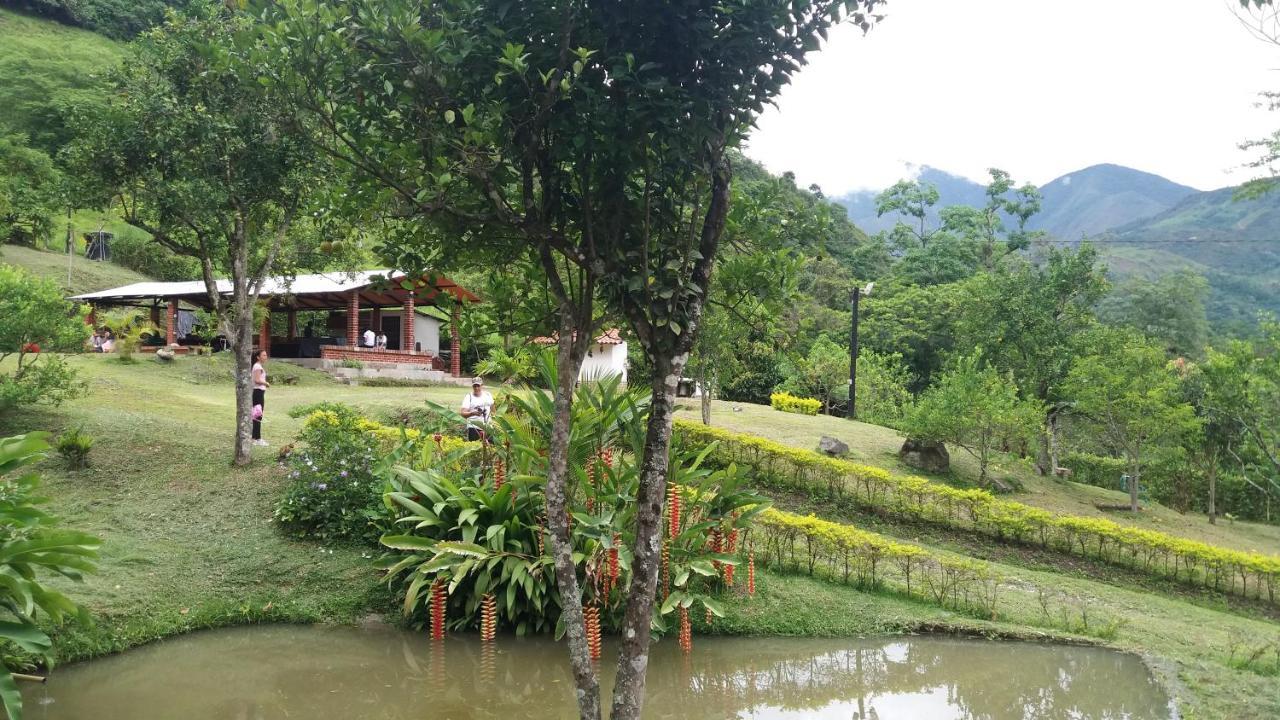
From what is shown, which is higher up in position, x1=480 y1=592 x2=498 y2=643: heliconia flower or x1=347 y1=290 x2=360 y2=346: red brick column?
x1=347 y1=290 x2=360 y2=346: red brick column

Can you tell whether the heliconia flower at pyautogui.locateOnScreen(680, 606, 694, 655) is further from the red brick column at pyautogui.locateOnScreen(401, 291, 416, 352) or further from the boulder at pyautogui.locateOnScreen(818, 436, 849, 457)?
the red brick column at pyautogui.locateOnScreen(401, 291, 416, 352)

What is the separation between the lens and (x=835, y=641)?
820 cm

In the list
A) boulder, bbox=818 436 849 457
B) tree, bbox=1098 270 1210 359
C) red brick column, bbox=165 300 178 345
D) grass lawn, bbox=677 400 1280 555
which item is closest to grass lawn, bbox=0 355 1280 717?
boulder, bbox=818 436 849 457

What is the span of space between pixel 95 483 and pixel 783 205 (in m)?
9.50

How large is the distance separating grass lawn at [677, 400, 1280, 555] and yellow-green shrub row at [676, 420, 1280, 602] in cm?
301

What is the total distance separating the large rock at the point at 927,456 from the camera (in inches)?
673

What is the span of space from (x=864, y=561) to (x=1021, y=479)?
9979 millimetres

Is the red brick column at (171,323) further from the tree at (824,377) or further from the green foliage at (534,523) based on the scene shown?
the green foliage at (534,523)

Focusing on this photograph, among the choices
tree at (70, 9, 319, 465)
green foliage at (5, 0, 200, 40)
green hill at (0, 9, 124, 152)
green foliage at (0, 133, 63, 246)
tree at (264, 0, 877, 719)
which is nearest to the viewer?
tree at (264, 0, 877, 719)

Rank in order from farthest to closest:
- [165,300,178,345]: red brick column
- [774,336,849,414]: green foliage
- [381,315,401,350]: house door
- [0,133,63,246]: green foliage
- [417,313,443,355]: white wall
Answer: [381,315,401,350]: house door, [417,313,443,355]: white wall, [0,133,63,246]: green foliage, [774,336,849,414]: green foliage, [165,300,178,345]: red brick column

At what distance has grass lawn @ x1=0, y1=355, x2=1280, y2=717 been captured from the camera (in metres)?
7.25

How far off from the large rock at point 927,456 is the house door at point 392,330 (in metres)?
23.2

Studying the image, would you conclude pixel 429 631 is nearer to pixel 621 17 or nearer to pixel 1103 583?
pixel 621 17

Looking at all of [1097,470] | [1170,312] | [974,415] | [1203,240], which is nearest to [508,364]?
[974,415]
